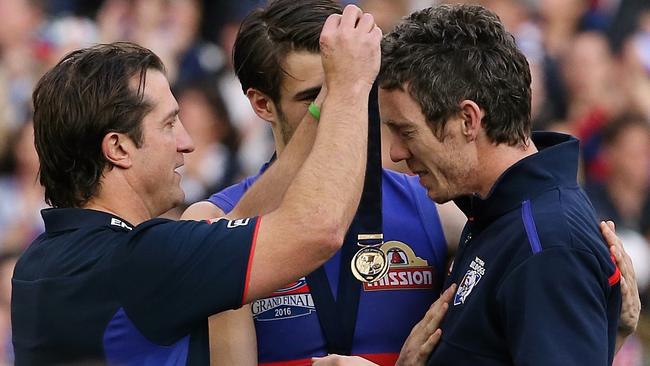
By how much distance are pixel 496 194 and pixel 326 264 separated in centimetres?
65

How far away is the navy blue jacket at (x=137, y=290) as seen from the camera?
3.01m

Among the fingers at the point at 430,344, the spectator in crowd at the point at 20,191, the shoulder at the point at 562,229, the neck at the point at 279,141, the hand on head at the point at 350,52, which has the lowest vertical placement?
the spectator in crowd at the point at 20,191

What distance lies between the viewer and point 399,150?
3479 millimetres

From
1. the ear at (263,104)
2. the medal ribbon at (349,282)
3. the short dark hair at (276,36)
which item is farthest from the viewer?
the ear at (263,104)

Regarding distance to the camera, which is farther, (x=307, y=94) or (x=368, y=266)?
(x=307, y=94)

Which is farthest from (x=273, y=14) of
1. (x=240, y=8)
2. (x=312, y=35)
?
(x=240, y=8)

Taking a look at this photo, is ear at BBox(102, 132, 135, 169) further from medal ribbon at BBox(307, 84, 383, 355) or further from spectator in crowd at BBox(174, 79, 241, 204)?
spectator in crowd at BBox(174, 79, 241, 204)

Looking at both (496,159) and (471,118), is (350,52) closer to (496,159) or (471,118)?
(471,118)

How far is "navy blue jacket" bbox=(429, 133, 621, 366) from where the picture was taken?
2.89 metres

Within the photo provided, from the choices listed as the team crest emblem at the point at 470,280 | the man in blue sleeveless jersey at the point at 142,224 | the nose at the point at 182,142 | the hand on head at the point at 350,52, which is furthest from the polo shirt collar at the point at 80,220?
the team crest emblem at the point at 470,280

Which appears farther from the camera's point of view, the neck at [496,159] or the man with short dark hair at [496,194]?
the neck at [496,159]

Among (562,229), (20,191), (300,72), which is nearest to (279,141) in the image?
(300,72)

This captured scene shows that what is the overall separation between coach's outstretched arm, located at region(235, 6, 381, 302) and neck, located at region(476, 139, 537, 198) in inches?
17.1

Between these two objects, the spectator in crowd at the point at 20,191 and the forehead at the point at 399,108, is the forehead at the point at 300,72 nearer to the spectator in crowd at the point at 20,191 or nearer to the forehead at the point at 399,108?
the forehead at the point at 399,108
